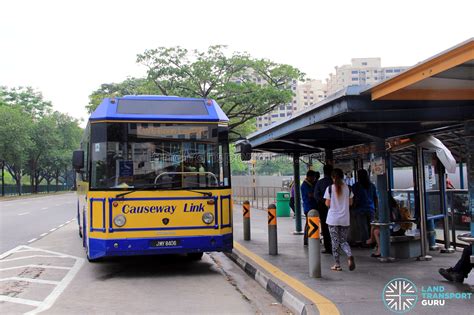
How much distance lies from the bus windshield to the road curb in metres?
1.71

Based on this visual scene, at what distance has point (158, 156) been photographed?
8516 millimetres

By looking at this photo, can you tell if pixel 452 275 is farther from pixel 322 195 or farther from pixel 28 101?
pixel 28 101

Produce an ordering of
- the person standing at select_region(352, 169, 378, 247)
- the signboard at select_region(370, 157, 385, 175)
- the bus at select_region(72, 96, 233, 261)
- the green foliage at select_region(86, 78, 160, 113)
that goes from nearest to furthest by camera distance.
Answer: the bus at select_region(72, 96, 233, 261) < the signboard at select_region(370, 157, 385, 175) < the person standing at select_region(352, 169, 378, 247) < the green foliage at select_region(86, 78, 160, 113)

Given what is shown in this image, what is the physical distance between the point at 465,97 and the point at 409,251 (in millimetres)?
3731

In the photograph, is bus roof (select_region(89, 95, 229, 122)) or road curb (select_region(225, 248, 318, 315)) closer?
road curb (select_region(225, 248, 318, 315))

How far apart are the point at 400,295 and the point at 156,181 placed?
14.4 feet

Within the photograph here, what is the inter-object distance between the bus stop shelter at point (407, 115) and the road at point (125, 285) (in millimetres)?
2761

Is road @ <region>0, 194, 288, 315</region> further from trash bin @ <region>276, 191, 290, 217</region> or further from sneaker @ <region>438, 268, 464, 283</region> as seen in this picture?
trash bin @ <region>276, 191, 290, 217</region>

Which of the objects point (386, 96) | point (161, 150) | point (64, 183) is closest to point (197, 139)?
point (161, 150)

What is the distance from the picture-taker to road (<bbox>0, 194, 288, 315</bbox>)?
21.6ft

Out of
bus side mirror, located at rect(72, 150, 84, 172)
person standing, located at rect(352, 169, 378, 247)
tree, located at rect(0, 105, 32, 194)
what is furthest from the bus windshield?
tree, located at rect(0, 105, 32, 194)

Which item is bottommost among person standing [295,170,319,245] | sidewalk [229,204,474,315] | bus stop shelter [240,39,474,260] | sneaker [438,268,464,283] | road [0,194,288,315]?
road [0,194,288,315]

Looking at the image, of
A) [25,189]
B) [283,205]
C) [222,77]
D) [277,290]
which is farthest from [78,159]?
[25,189]

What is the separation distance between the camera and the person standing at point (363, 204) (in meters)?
10.3
